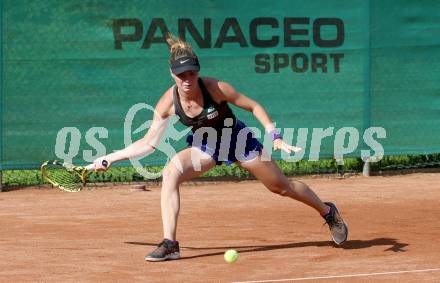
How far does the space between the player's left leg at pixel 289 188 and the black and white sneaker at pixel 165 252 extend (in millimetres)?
850

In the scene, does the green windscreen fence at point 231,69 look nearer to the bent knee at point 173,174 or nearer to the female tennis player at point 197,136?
the female tennis player at point 197,136

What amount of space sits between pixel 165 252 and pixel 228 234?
5.11 ft

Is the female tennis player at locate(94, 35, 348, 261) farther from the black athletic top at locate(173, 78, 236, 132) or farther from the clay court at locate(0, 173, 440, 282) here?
the clay court at locate(0, 173, 440, 282)

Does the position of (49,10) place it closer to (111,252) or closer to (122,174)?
(122,174)

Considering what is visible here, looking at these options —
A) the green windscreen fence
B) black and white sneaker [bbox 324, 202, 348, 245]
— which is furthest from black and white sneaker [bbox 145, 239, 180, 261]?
the green windscreen fence

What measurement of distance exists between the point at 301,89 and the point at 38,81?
3188 millimetres

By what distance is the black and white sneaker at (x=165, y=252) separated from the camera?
8.55 metres

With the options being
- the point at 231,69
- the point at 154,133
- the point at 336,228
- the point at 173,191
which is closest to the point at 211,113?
the point at 154,133

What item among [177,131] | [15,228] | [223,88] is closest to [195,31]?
[177,131]

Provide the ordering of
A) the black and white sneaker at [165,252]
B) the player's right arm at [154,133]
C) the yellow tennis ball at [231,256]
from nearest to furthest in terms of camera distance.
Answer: the yellow tennis ball at [231,256] → the black and white sneaker at [165,252] → the player's right arm at [154,133]

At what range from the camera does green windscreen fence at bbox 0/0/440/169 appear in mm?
12578

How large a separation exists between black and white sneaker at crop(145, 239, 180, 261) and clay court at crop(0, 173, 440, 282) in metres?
0.06

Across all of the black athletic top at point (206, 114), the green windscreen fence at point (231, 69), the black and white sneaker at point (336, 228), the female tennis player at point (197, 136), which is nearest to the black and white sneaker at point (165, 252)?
the female tennis player at point (197, 136)

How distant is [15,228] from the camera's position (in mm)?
10406
